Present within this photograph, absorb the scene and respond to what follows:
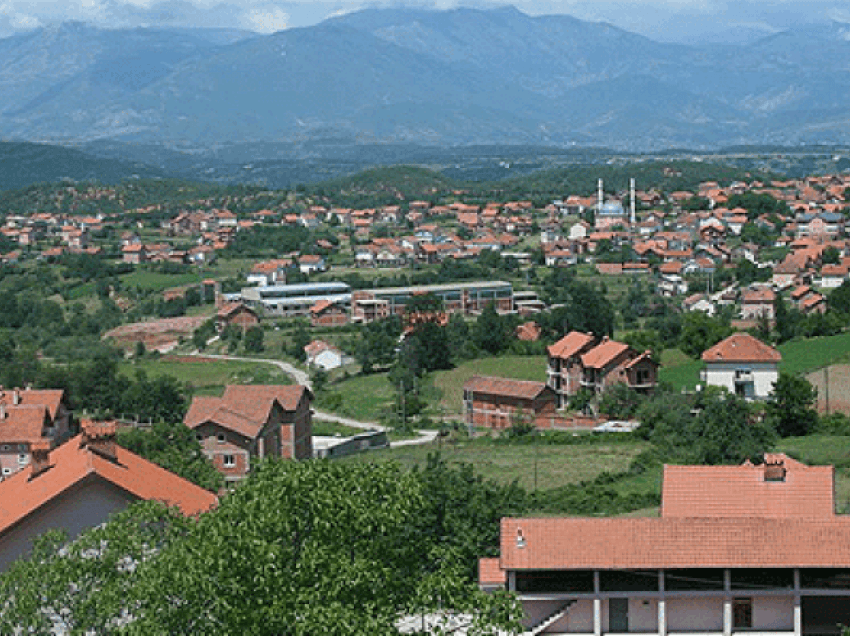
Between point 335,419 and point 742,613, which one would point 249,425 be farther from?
point 742,613

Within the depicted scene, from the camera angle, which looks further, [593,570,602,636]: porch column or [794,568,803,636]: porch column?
[593,570,602,636]: porch column

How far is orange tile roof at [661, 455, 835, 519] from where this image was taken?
18.4m

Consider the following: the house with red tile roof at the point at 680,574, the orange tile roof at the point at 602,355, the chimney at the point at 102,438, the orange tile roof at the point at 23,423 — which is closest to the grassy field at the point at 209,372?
the orange tile roof at the point at 602,355

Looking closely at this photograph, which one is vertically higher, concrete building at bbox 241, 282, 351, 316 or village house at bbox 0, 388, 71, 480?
village house at bbox 0, 388, 71, 480

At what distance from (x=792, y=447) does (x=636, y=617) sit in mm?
17306

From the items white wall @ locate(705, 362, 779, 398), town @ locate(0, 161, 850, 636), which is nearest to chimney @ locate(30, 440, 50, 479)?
town @ locate(0, 161, 850, 636)

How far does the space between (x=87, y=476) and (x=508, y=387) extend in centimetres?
2647

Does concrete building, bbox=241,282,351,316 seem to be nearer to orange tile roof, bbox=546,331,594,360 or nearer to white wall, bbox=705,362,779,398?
orange tile roof, bbox=546,331,594,360

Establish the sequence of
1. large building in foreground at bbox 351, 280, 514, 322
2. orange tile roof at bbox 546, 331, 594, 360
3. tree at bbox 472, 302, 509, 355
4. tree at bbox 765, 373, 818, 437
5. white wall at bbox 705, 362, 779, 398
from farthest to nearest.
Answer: large building in foreground at bbox 351, 280, 514, 322 → tree at bbox 472, 302, 509, 355 → orange tile roof at bbox 546, 331, 594, 360 → white wall at bbox 705, 362, 779, 398 → tree at bbox 765, 373, 818, 437

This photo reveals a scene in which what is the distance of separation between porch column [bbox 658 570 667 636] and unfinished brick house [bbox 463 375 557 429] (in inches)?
1005

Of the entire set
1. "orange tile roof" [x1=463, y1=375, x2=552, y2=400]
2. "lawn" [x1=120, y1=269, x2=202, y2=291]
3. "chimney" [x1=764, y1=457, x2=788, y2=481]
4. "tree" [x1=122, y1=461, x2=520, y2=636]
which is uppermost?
"tree" [x1=122, y1=461, x2=520, y2=636]

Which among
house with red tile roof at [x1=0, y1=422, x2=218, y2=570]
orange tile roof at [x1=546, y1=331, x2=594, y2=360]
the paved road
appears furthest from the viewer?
orange tile roof at [x1=546, y1=331, x2=594, y2=360]

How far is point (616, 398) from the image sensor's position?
142 feet

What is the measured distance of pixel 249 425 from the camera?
32.3m
